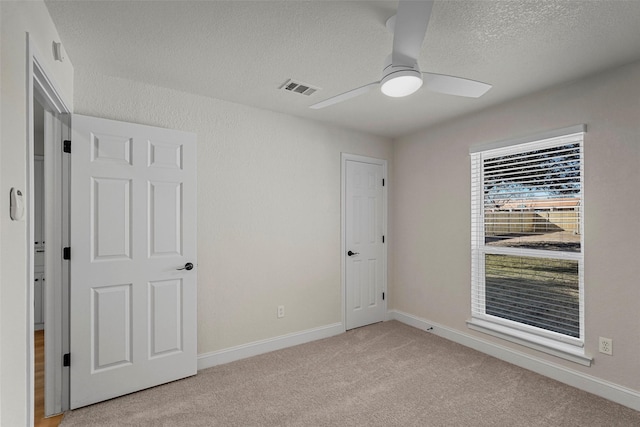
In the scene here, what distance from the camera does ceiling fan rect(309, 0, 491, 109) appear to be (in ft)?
4.42

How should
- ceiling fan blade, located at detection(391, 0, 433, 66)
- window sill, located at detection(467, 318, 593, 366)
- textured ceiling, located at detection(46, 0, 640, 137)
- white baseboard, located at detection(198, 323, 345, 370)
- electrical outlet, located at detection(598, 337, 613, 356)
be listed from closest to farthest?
1. ceiling fan blade, located at detection(391, 0, 433, 66)
2. textured ceiling, located at detection(46, 0, 640, 137)
3. electrical outlet, located at detection(598, 337, 613, 356)
4. window sill, located at detection(467, 318, 593, 366)
5. white baseboard, located at detection(198, 323, 345, 370)

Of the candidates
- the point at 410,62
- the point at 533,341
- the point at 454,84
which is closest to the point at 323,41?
the point at 410,62

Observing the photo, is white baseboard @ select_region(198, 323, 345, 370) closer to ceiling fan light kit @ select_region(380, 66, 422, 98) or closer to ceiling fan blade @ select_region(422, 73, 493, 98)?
ceiling fan light kit @ select_region(380, 66, 422, 98)

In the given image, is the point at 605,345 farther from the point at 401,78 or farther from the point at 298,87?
the point at 298,87

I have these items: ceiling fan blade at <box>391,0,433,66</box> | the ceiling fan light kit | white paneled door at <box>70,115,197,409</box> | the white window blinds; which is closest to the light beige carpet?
white paneled door at <box>70,115,197,409</box>

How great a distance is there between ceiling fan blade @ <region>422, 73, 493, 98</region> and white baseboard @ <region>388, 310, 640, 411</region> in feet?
7.91

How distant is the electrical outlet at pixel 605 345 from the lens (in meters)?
2.42

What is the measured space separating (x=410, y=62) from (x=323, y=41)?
27.3 inches

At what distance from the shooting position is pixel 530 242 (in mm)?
3004

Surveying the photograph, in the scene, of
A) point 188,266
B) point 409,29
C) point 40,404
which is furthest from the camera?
point 188,266

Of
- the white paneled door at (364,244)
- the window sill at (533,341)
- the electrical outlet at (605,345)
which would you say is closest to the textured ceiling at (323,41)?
the white paneled door at (364,244)

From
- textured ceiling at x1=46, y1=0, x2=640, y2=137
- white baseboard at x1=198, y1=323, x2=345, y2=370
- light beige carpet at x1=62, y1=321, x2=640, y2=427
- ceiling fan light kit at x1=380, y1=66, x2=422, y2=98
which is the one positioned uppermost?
textured ceiling at x1=46, y1=0, x2=640, y2=137

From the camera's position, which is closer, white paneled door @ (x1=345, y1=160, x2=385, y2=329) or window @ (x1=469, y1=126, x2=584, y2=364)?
window @ (x1=469, y1=126, x2=584, y2=364)

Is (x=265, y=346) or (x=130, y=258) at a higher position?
(x=130, y=258)
